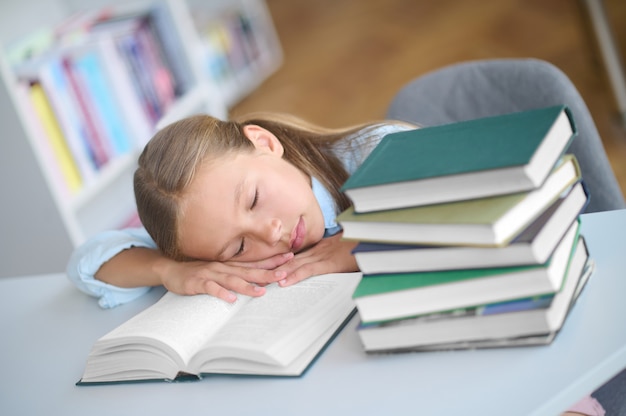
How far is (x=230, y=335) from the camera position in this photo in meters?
0.85

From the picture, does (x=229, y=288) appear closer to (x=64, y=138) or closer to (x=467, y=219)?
(x=467, y=219)

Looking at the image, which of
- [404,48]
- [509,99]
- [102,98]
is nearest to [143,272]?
[509,99]

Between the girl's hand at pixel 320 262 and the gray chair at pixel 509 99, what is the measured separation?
1.56ft

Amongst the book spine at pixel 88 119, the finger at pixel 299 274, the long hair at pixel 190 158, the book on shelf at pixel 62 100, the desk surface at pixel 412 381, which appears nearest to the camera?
the desk surface at pixel 412 381

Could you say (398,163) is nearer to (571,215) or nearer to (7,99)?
(571,215)

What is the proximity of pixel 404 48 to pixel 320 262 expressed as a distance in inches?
125

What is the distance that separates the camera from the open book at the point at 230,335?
0.82 meters

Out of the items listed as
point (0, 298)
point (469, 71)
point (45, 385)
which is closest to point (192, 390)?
point (45, 385)

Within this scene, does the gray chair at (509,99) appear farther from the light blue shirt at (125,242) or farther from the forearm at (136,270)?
the forearm at (136,270)

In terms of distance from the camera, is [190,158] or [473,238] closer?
[473,238]

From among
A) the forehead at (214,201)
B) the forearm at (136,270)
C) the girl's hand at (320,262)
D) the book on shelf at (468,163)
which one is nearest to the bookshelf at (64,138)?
the forearm at (136,270)

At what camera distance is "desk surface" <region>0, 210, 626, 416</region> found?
0.67m

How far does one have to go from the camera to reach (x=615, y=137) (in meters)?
2.60

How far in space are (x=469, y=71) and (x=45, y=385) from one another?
98 cm
